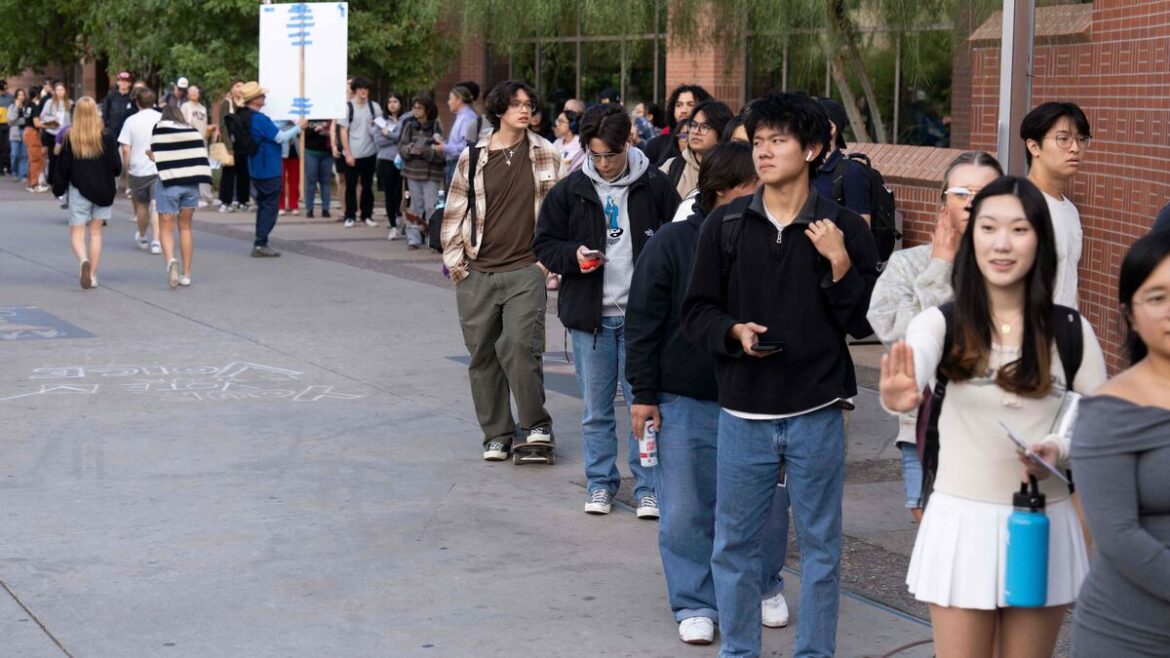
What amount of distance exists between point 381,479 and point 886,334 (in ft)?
12.4

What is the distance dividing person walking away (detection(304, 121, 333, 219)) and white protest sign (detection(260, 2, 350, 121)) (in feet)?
1.50

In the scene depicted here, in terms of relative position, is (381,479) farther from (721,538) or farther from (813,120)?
(813,120)

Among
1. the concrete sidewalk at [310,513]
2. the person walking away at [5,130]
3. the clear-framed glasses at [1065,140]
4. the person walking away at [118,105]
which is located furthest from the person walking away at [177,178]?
the person walking away at [5,130]

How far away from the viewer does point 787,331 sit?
15.7 feet

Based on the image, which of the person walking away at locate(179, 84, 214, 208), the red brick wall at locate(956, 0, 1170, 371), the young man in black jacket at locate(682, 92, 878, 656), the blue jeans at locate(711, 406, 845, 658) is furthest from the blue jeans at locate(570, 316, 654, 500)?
the person walking away at locate(179, 84, 214, 208)

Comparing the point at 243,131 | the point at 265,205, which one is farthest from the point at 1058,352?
the point at 243,131

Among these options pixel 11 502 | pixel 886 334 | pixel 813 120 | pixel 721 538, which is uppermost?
pixel 813 120

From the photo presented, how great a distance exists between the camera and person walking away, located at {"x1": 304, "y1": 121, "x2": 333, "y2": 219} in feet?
70.8

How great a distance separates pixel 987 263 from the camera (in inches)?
146

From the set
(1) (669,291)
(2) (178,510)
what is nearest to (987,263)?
(1) (669,291)

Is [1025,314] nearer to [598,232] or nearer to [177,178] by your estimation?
[598,232]

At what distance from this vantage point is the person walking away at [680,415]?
5.56m

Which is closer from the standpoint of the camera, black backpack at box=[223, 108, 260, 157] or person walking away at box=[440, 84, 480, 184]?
person walking away at box=[440, 84, 480, 184]

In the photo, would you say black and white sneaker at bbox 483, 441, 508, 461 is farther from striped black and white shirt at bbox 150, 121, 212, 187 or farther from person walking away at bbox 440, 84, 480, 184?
person walking away at bbox 440, 84, 480, 184
